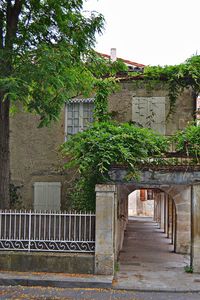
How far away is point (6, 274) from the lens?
1016cm

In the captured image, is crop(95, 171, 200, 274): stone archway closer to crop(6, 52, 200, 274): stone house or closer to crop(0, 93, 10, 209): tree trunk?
crop(0, 93, 10, 209): tree trunk

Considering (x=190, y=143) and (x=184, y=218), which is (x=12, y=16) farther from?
(x=184, y=218)

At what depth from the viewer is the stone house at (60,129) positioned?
→ 15.3 meters

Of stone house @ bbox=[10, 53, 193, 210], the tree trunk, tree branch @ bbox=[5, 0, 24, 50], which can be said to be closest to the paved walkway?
stone house @ bbox=[10, 53, 193, 210]

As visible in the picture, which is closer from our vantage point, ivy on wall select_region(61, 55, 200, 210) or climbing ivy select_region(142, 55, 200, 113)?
ivy on wall select_region(61, 55, 200, 210)

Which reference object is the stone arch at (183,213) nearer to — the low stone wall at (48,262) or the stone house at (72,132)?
the stone house at (72,132)

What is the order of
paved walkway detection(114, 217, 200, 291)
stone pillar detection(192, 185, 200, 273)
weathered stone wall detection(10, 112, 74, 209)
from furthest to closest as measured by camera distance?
weathered stone wall detection(10, 112, 74, 209) → stone pillar detection(192, 185, 200, 273) → paved walkway detection(114, 217, 200, 291)

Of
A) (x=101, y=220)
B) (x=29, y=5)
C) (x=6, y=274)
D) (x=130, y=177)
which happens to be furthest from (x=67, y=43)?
(x=6, y=274)

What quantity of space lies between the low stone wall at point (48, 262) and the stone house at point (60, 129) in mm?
4791

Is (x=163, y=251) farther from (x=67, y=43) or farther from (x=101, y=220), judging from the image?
(x=67, y=43)

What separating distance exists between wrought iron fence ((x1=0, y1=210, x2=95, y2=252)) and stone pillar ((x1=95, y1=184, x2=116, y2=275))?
0.27 m

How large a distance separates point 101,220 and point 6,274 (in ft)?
8.38

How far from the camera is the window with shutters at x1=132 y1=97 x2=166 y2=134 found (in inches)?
598

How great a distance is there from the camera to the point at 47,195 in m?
15.3
